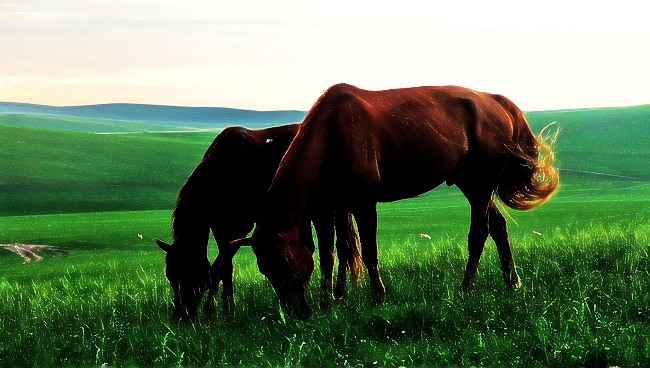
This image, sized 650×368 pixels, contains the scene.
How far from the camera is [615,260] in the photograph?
10062 millimetres

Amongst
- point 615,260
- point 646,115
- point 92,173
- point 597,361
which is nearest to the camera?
point 597,361

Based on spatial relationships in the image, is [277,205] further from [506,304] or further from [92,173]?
[92,173]

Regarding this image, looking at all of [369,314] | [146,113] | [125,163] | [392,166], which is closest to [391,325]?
[369,314]

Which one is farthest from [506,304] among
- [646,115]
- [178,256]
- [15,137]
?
[646,115]

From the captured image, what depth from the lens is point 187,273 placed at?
793cm

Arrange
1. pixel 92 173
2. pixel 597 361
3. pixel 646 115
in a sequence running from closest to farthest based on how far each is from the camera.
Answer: pixel 597 361 < pixel 92 173 < pixel 646 115

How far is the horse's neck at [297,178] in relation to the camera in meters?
7.26

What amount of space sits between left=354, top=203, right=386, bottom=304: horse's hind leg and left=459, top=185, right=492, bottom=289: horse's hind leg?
174cm

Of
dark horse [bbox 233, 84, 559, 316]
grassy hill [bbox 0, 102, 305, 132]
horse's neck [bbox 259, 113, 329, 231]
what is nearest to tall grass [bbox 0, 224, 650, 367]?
dark horse [bbox 233, 84, 559, 316]

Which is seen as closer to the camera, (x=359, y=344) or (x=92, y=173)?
(x=359, y=344)

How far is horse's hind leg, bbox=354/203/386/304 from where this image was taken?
8375 millimetres

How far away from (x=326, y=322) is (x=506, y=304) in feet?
6.77

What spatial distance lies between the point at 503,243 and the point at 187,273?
468 cm

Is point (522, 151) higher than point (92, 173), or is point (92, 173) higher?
point (522, 151)
